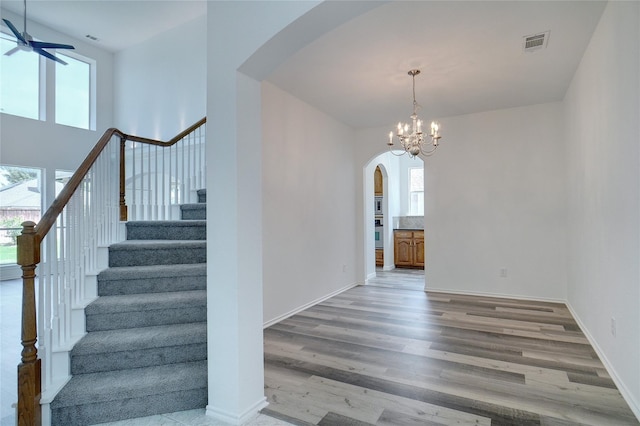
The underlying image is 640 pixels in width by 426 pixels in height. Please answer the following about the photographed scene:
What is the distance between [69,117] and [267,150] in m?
5.96

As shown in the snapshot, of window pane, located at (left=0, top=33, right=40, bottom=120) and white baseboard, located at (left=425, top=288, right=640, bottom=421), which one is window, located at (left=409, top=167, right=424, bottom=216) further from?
window pane, located at (left=0, top=33, right=40, bottom=120)

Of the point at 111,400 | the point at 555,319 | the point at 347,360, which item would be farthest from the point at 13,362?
the point at 555,319

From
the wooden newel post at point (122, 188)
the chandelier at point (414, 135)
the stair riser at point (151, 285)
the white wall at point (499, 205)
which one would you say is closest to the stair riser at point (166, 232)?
the wooden newel post at point (122, 188)

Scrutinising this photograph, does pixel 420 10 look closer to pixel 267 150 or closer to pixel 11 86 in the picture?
pixel 267 150

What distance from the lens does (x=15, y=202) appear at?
6.84m

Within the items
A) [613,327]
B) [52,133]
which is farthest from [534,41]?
[52,133]

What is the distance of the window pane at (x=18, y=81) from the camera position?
21.4ft

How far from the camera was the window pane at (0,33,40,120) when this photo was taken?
→ 652 centimetres

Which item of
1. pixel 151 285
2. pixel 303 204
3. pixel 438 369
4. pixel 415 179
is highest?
pixel 415 179

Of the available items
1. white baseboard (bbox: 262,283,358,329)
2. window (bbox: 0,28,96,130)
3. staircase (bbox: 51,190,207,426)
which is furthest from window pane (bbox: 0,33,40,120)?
white baseboard (bbox: 262,283,358,329)

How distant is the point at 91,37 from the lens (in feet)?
23.6

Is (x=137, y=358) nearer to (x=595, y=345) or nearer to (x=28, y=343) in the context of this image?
(x=28, y=343)

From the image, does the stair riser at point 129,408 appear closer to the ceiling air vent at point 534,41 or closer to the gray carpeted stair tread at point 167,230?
the gray carpeted stair tread at point 167,230

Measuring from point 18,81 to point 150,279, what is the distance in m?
6.67
